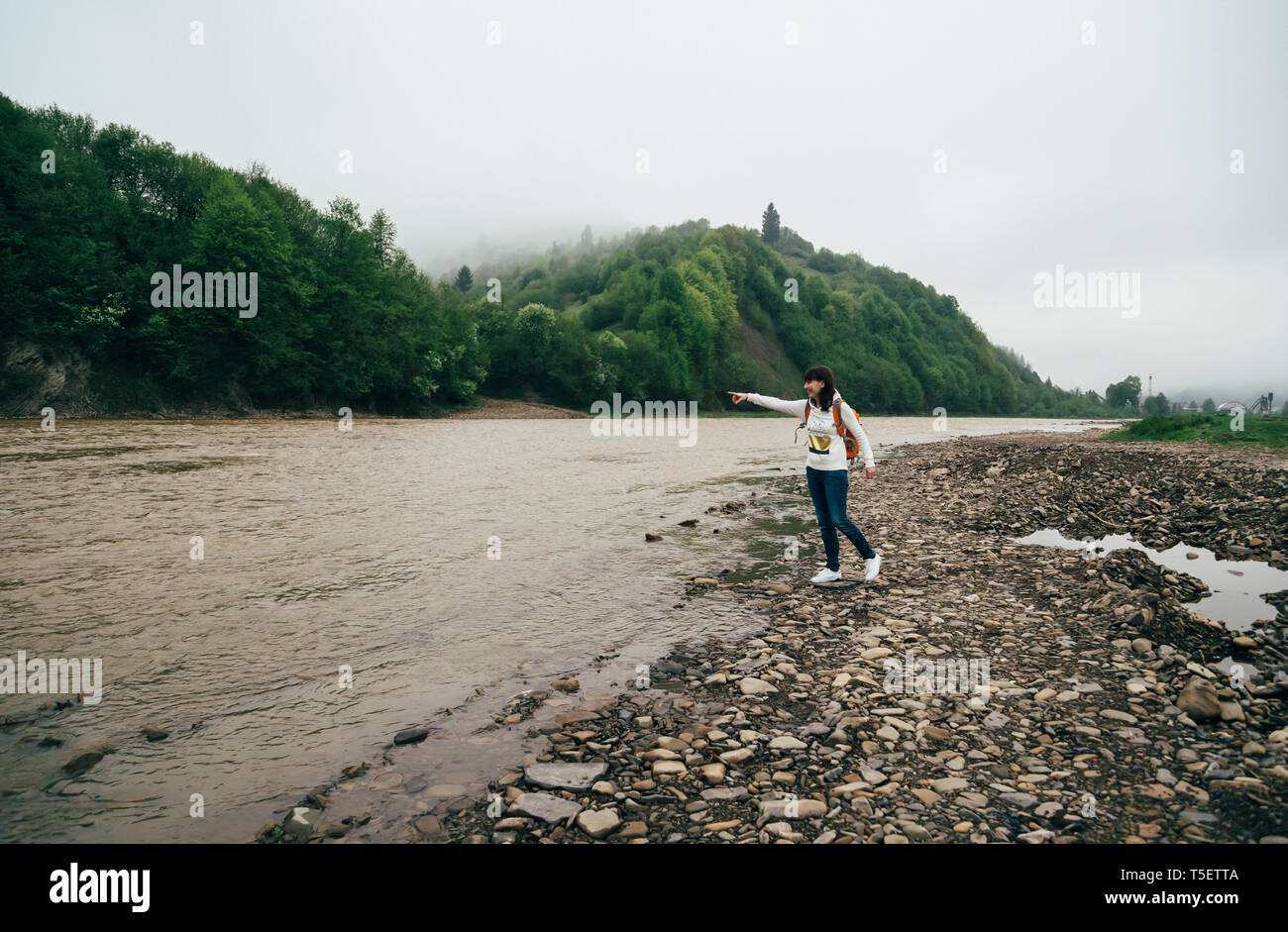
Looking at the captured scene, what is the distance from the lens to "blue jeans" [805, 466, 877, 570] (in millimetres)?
10320

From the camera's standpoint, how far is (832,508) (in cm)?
1040

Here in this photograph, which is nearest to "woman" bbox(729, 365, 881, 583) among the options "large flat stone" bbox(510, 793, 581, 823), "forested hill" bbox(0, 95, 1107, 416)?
"large flat stone" bbox(510, 793, 581, 823)

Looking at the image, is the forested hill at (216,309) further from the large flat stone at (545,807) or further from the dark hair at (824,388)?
the large flat stone at (545,807)

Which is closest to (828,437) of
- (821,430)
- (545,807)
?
(821,430)

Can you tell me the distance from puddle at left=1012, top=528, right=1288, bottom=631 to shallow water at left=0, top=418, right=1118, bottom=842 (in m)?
6.22

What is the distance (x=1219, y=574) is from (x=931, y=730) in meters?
8.16

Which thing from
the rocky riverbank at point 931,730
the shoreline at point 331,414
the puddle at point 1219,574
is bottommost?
the rocky riverbank at point 931,730

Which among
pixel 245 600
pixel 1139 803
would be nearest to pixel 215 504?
pixel 245 600

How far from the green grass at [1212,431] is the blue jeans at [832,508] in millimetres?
33088

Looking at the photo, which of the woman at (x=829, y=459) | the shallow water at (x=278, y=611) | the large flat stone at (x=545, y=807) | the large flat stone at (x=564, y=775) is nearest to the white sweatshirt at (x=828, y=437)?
the woman at (x=829, y=459)

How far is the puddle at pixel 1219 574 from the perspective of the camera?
8.07 metres

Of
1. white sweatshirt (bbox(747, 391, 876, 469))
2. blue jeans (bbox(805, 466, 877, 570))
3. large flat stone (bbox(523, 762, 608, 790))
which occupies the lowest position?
large flat stone (bbox(523, 762, 608, 790))

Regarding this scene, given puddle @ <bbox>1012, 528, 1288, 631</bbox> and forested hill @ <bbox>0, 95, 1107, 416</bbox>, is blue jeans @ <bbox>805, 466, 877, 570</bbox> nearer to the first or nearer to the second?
puddle @ <bbox>1012, 528, 1288, 631</bbox>

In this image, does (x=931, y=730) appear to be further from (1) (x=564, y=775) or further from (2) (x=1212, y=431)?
(2) (x=1212, y=431)
